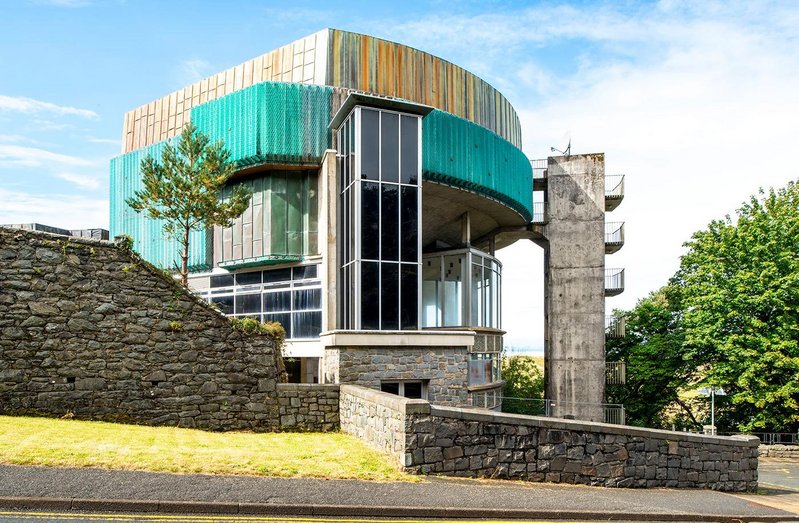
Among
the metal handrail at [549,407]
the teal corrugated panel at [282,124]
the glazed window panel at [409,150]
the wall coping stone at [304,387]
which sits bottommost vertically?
the metal handrail at [549,407]

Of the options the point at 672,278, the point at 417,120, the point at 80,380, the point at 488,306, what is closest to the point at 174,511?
the point at 80,380

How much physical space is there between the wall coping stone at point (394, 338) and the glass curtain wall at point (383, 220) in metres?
1.17

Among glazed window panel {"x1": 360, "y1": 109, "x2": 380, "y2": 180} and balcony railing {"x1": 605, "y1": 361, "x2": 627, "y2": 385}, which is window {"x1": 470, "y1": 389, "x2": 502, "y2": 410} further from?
glazed window panel {"x1": 360, "y1": 109, "x2": 380, "y2": 180}

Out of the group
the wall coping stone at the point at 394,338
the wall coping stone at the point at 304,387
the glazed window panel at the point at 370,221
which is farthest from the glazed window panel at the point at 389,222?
the wall coping stone at the point at 304,387

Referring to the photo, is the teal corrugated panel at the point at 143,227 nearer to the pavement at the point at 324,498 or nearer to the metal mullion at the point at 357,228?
the metal mullion at the point at 357,228

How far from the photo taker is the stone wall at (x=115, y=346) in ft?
44.9

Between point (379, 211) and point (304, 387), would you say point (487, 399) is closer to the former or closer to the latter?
point (379, 211)

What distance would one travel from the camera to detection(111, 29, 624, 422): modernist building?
18359 millimetres

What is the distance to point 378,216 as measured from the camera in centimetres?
1880

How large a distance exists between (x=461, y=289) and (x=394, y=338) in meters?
13.3

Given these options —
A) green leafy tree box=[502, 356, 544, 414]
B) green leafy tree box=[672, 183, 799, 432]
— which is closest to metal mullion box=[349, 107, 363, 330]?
green leafy tree box=[672, 183, 799, 432]

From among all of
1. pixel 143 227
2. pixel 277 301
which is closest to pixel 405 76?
pixel 277 301

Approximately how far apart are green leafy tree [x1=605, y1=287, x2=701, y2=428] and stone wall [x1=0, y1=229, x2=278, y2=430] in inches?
902

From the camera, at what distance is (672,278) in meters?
34.8
